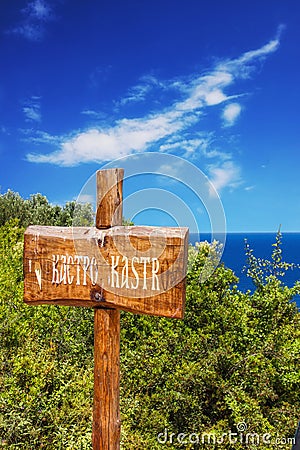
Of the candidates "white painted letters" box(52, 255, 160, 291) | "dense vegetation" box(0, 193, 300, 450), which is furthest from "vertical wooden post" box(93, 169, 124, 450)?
"dense vegetation" box(0, 193, 300, 450)

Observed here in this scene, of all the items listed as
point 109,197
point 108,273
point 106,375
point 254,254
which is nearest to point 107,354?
point 106,375

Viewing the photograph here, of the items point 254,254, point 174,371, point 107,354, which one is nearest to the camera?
point 107,354

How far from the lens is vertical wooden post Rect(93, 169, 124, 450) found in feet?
5.80

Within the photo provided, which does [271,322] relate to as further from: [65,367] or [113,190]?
[113,190]

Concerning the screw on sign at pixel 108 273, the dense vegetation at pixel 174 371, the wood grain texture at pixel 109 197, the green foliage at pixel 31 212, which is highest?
the green foliage at pixel 31 212

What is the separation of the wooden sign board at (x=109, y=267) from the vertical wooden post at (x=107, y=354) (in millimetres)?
71

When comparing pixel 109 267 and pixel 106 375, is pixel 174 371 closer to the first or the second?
pixel 106 375

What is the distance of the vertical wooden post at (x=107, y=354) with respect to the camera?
69.6 inches

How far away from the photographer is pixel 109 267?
1.67 meters

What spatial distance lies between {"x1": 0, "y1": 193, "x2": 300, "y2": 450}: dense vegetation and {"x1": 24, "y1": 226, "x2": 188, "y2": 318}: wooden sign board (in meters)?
0.32

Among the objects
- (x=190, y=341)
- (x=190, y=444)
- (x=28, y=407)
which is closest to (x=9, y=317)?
(x=28, y=407)

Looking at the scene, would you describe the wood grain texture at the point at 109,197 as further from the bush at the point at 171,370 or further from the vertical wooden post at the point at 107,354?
the bush at the point at 171,370

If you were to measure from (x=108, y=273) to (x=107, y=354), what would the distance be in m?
0.34

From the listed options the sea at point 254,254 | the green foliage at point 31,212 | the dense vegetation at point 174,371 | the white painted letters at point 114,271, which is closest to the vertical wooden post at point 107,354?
the white painted letters at point 114,271
